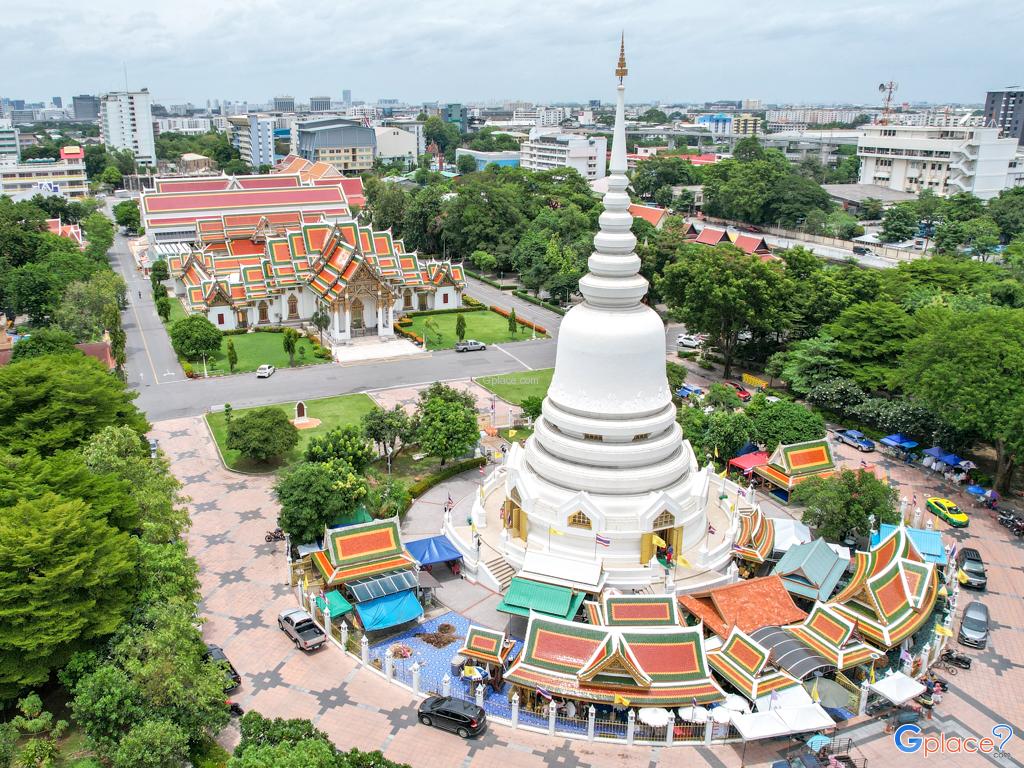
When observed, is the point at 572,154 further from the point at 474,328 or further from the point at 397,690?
the point at 397,690

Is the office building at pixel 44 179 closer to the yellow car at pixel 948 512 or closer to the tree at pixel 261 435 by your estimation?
the tree at pixel 261 435

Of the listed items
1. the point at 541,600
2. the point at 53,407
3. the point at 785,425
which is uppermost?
the point at 53,407

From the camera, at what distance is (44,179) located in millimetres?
118375

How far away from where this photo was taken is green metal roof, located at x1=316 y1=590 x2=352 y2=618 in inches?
1056

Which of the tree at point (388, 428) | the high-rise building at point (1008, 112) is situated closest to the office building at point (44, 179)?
the tree at point (388, 428)

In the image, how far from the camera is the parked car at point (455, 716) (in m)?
22.1

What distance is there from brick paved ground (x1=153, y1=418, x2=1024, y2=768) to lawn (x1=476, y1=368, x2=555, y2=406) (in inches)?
688

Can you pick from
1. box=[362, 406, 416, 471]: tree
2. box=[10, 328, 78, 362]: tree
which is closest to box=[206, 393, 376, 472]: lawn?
box=[362, 406, 416, 471]: tree

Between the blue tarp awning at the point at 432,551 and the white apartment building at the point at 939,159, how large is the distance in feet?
349

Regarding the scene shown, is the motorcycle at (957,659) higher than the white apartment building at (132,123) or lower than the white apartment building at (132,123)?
lower

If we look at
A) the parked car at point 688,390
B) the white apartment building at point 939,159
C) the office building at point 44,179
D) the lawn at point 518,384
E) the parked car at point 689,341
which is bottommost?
the lawn at point 518,384

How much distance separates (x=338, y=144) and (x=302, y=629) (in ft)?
486

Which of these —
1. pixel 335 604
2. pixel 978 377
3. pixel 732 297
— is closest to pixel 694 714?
pixel 335 604

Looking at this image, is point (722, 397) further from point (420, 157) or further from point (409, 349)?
point (420, 157)
